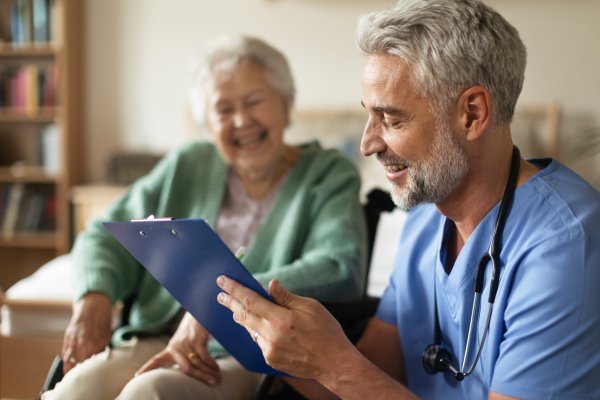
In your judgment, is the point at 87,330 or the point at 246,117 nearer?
the point at 87,330

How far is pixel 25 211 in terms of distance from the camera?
128 inches

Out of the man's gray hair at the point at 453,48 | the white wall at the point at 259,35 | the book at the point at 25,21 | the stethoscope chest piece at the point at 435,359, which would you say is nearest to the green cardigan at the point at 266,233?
the stethoscope chest piece at the point at 435,359

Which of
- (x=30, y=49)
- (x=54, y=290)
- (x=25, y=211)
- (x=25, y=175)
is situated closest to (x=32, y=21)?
(x=30, y=49)

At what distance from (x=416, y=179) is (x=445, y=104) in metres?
0.14

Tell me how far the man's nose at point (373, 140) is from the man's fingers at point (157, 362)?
2.20ft

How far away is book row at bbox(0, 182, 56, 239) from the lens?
3230mm

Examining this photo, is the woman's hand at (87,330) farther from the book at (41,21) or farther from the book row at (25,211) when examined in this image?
the book at (41,21)

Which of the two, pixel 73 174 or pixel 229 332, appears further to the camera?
pixel 73 174

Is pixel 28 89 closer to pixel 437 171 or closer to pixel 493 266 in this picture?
pixel 437 171

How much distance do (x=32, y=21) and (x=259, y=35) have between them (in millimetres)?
1383

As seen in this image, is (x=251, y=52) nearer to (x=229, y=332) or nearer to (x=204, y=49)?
(x=204, y=49)

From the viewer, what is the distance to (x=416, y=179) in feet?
3.00

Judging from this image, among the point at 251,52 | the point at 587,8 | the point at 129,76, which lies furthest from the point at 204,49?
the point at 587,8

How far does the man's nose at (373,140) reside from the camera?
0.93 meters
